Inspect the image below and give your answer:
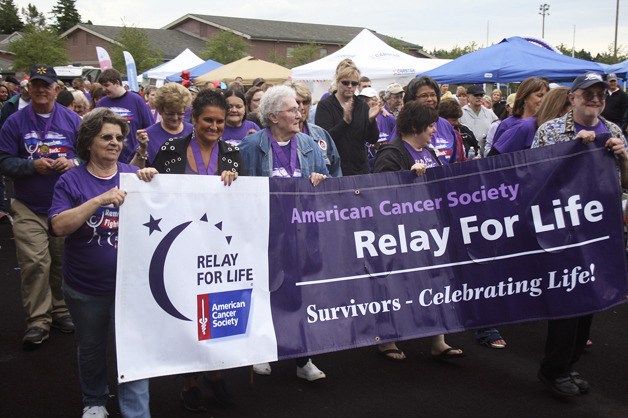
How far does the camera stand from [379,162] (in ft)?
16.8

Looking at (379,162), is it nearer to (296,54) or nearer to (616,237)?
(616,237)

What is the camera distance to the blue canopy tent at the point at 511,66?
566 inches

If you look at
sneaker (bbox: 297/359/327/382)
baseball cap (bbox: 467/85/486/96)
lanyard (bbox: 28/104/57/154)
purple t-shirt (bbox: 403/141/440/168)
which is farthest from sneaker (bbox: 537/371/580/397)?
baseball cap (bbox: 467/85/486/96)

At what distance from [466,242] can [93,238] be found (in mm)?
2371

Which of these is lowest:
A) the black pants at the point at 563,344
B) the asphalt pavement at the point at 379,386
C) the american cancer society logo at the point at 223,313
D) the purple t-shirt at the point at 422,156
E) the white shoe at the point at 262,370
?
the asphalt pavement at the point at 379,386

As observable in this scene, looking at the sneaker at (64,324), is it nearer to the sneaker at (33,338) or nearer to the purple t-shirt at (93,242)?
the sneaker at (33,338)

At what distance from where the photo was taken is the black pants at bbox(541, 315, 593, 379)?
4480 mm

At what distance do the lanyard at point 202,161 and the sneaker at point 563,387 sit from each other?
2700 millimetres

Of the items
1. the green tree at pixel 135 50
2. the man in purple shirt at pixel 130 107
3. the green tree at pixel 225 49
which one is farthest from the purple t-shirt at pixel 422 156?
the green tree at pixel 225 49

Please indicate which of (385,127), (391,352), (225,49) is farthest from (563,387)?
(225,49)

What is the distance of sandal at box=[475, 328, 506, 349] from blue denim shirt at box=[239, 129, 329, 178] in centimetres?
206

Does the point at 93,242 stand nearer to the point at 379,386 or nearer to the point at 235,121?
the point at 379,386

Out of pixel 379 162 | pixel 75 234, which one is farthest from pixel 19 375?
pixel 379 162

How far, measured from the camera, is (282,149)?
495 cm
